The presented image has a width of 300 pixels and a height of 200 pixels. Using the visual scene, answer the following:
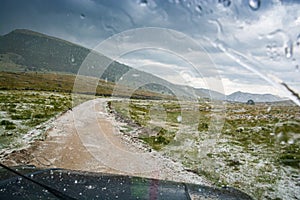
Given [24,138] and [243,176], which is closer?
[243,176]

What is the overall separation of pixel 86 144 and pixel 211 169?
5.93 meters

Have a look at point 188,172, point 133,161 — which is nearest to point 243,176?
point 188,172

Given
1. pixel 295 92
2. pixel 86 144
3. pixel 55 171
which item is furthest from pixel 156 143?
pixel 295 92

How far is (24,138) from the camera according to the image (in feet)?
43.1

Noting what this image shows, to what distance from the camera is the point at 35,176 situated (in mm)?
3455

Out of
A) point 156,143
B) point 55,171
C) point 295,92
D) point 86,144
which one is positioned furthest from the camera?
point 156,143

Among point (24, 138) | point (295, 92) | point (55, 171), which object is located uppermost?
point (295, 92)

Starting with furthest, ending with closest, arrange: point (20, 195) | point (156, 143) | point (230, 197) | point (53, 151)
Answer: point (156, 143) → point (53, 151) → point (230, 197) → point (20, 195)

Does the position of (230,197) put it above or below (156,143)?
above

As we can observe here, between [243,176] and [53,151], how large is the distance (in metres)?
7.36

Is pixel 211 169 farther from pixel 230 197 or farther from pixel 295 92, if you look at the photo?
pixel 295 92

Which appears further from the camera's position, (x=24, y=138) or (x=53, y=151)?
(x=24, y=138)

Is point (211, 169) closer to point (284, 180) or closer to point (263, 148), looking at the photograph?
point (284, 180)

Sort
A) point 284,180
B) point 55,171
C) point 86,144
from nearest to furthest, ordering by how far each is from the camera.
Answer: point 55,171 < point 284,180 < point 86,144
